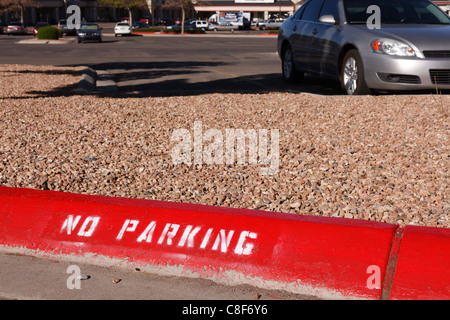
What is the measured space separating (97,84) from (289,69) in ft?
13.5

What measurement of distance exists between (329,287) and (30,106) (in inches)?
269

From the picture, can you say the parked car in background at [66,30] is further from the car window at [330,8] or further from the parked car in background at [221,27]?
the car window at [330,8]

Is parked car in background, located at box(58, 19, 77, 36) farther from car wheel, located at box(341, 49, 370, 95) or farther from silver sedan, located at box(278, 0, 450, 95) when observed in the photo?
car wheel, located at box(341, 49, 370, 95)

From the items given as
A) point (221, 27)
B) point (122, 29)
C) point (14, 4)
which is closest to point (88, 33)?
point (122, 29)

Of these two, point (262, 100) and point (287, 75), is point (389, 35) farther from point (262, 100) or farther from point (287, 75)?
point (287, 75)

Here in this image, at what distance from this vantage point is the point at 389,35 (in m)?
9.44

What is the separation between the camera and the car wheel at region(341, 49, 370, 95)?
9609 millimetres

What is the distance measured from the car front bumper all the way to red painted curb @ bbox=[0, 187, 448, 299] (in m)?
5.95

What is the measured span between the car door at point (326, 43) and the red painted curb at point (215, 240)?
22.8 ft

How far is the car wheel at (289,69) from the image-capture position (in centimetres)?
1233

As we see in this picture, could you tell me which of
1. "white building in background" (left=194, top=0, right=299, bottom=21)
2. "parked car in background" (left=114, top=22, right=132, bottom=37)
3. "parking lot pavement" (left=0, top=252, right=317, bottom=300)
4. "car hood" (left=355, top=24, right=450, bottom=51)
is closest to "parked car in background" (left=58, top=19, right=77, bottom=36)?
"parked car in background" (left=114, top=22, right=132, bottom=37)
